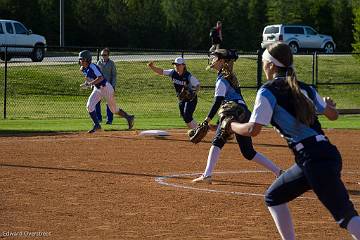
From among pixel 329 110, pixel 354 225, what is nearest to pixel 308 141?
pixel 329 110

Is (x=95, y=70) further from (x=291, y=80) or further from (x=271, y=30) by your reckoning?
(x=271, y=30)

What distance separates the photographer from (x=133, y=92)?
36.6m

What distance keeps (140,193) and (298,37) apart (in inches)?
1560

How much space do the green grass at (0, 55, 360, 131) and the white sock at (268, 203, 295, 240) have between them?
17127 mm

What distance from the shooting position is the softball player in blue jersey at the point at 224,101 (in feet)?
41.5

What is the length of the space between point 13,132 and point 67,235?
42.2 feet

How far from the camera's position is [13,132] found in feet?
70.9

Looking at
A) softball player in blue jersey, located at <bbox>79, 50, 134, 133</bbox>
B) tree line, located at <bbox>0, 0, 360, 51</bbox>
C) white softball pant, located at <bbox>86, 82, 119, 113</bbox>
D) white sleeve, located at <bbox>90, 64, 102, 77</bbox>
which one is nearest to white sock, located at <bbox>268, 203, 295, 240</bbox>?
softball player in blue jersey, located at <bbox>79, 50, 134, 133</bbox>

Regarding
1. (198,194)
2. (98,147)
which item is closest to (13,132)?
(98,147)

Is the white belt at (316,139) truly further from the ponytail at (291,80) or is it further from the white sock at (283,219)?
the white sock at (283,219)

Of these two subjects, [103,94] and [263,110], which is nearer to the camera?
[263,110]

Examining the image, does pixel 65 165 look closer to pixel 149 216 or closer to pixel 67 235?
pixel 149 216

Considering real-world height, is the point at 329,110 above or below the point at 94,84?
above

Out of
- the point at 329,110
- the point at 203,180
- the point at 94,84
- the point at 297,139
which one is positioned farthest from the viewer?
the point at 94,84
